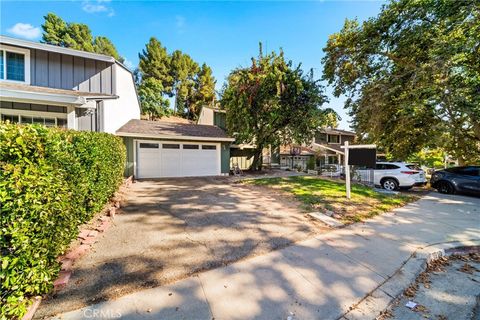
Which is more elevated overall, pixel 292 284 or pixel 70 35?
pixel 70 35

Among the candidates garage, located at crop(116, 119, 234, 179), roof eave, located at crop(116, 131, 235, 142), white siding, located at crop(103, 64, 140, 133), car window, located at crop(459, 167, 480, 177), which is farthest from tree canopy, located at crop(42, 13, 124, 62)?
car window, located at crop(459, 167, 480, 177)

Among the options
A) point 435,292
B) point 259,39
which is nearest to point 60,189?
point 435,292

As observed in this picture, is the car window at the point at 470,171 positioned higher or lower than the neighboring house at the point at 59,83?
lower

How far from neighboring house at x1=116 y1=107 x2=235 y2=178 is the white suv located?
8.74m

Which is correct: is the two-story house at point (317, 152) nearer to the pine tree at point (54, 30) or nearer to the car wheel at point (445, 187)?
the car wheel at point (445, 187)

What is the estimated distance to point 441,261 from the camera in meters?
3.73

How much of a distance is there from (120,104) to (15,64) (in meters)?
3.81

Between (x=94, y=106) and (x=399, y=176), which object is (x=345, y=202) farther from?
(x=94, y=106)

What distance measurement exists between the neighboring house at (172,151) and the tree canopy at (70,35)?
2484 cm

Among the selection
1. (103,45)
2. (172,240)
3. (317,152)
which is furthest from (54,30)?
(172,240)

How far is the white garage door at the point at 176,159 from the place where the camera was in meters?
11.2

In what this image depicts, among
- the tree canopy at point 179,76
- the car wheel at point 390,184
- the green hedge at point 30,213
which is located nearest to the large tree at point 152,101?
the tree canopy at point 179,76

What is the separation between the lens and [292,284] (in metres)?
2.68

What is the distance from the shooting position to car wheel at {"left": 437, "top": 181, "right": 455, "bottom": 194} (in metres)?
9.90
